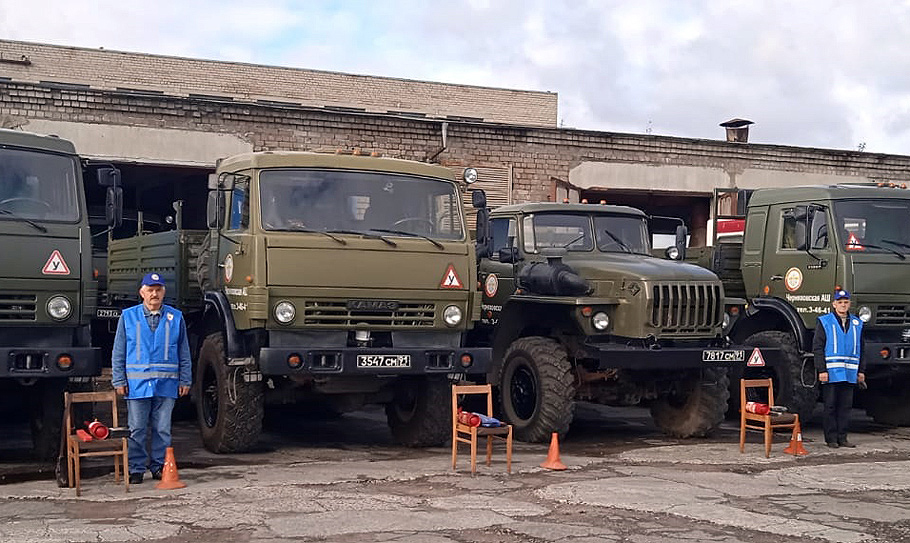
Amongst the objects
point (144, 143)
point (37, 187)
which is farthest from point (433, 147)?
point (37, 187)

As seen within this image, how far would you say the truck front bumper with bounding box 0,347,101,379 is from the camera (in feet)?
28.6

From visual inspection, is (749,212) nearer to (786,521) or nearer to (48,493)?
(786,521)

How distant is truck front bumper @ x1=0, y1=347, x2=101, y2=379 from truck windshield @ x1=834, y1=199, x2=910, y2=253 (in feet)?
25.9

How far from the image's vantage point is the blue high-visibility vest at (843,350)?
1122cm

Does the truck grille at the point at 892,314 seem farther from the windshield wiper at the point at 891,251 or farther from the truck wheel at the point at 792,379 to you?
the truck wheel at the point at 792,379

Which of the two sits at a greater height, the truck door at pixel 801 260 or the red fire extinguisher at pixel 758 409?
the truck door at pixel 801 260

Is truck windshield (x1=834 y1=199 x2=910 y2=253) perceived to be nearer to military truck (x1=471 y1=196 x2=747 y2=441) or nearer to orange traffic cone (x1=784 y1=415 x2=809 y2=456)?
military truck (x1=471 y1=196 x2=747 y2=441)

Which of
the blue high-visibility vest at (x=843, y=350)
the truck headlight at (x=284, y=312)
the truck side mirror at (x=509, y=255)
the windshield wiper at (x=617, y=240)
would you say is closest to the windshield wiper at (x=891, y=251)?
the blue high-visibility vest at (x=843, y=350)

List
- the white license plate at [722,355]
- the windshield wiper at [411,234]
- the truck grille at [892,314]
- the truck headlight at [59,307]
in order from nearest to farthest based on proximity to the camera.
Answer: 1. the truck headlight at [59,307]
2. the windshield wiper at [411,234]
3. the white license plate at [722,355]
4. the truck grille at [892,314]

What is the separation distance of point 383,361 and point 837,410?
16.0ft

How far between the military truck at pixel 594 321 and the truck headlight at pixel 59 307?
12.7 ft

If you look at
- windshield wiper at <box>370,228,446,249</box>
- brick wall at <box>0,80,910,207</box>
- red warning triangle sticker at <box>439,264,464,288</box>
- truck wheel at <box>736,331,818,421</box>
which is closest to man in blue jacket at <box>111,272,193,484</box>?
windshield wiper at <box>370,228,446,249</box>

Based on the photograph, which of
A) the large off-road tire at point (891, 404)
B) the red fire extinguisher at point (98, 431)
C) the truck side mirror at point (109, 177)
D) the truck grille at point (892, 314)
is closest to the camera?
the red fire extinguisher at point (98, 431)

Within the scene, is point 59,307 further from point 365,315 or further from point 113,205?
point 365,315
